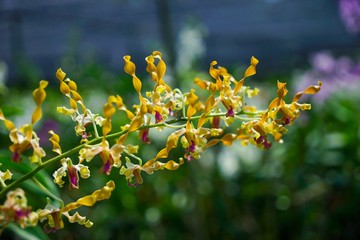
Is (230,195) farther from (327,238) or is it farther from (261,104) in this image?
(261,104)

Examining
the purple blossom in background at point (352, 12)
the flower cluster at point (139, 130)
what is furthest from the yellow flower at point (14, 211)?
the purple blossom in background at point (352, 12)

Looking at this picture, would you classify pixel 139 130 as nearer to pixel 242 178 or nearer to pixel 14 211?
pixel 14 211

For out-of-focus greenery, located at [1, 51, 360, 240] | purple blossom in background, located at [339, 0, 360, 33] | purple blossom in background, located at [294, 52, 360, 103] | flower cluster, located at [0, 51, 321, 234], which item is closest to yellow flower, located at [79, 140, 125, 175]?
flower cluster, located at [0, 51, 321, 234]

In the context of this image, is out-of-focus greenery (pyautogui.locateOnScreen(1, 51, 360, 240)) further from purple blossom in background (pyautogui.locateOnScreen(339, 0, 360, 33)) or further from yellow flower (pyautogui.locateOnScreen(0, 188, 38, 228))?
yellow flower (pyautogui.locateOnScreen(0, 188, 38, 228))

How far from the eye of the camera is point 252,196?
213 cm

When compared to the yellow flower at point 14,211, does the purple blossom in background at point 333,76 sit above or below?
below

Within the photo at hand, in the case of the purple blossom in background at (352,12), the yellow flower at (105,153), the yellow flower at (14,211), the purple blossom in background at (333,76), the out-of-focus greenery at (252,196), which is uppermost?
the yellow flower at (105,153)

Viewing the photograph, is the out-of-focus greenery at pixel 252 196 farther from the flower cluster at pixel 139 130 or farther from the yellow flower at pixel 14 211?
the yellow flower at pixel 14 211

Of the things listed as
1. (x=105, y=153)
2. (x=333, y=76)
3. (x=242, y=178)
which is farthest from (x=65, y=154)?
(x=333, y=76)

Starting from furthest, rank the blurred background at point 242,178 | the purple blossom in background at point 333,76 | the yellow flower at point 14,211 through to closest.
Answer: the purple blossom in background at point 333,76
the blurred background at point 242,178
the yellow flower at point 14,211

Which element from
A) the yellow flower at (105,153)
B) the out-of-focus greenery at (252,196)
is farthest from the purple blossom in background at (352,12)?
the yellow flower at (105,153)

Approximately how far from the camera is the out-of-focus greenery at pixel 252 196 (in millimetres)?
2053

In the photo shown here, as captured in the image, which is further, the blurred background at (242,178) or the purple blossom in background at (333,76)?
the purple blossom in background at (333,76)

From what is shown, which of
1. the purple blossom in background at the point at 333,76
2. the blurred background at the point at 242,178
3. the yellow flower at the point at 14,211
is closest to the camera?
the yellow flower at the point at 14,211
